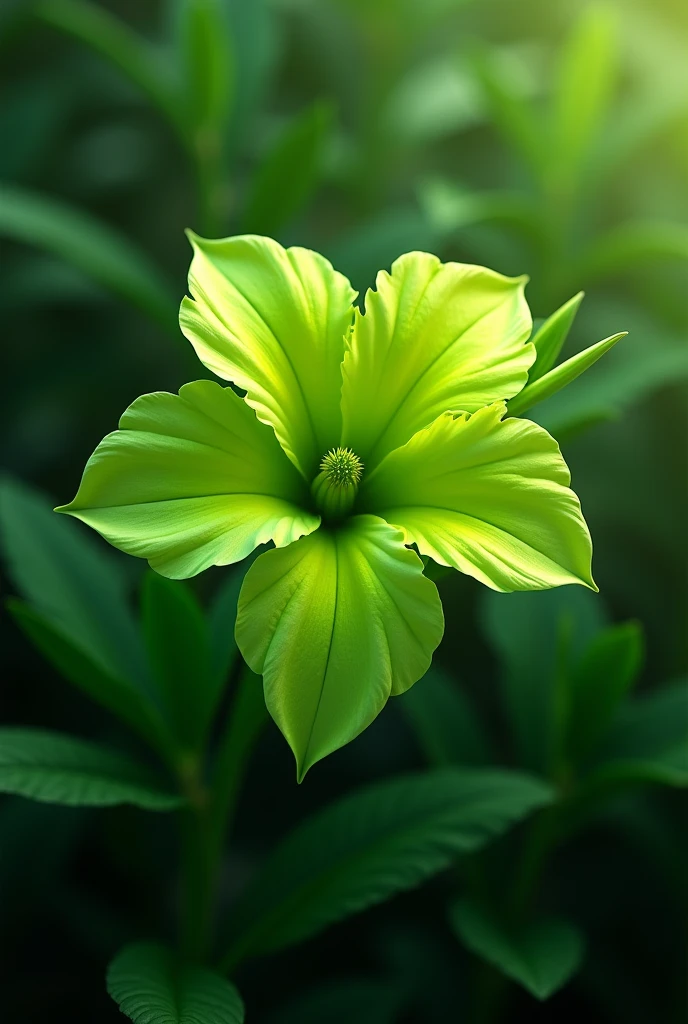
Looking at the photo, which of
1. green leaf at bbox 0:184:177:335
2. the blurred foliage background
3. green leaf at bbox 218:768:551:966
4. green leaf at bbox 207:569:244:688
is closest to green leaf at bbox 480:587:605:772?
the blurred foliage background

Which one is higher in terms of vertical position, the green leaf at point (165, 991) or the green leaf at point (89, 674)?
the green leaf at point (89, 674)

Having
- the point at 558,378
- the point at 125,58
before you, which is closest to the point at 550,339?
the point at 558,378

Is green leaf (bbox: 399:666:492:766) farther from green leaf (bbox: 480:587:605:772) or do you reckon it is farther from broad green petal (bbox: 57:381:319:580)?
broad green petal (bbox: 57:381:319:580)

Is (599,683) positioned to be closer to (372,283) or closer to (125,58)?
(372,283)

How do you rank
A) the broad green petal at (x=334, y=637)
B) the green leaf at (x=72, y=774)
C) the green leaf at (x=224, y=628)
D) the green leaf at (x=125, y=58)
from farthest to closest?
the green leaf at (x=125, y=58) → the green leaf at (x=224, y=628) → the green leaf at (x=72, y=774) → the broad green petal at (x=334, y=637)

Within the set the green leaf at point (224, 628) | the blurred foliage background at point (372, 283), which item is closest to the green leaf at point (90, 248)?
the blurred foliage background at point (372, 283)

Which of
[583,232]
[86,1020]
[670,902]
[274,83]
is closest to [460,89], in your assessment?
[583,232]

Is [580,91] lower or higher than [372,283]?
higher

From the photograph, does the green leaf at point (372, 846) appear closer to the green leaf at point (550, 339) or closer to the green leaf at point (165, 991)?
the green leaf at point (165, 991)
